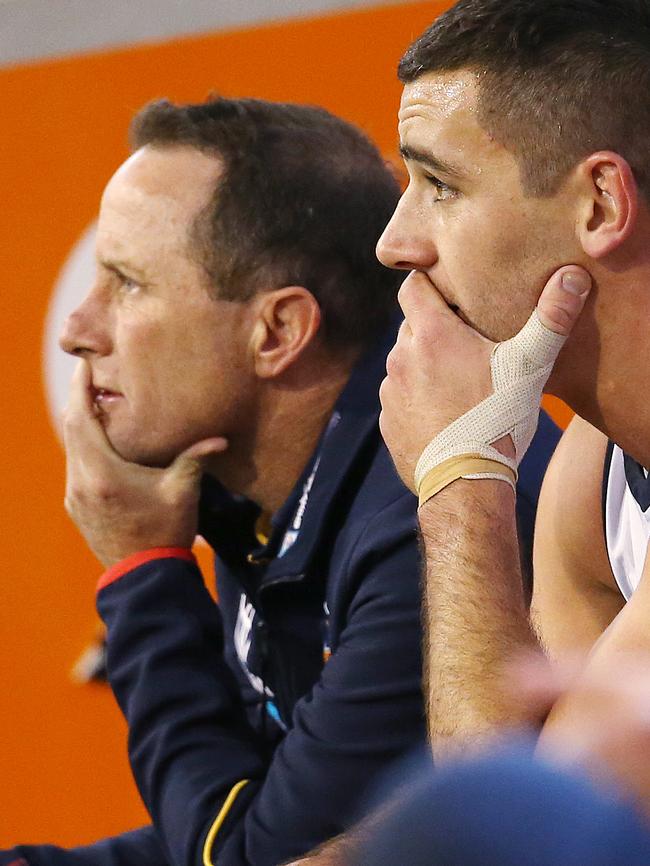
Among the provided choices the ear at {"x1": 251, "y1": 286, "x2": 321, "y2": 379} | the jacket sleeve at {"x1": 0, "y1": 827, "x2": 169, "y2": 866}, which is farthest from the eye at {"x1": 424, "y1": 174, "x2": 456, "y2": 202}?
the jacket sleeve at {"x1": 0, "y1": 827, "x2": 169, "y2": 866}

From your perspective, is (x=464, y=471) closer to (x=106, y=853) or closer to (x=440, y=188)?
(x=440, y=188)

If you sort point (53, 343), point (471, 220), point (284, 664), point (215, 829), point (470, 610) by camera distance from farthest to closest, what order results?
point (53, 343) < point (284, 664) < point (215, 829) < point (471, 220) < point (470, 610)

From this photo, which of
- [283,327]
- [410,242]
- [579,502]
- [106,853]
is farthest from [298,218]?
[106,853]

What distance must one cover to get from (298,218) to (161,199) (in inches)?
6.7

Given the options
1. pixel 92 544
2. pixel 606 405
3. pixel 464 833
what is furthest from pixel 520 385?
pixel 464 833

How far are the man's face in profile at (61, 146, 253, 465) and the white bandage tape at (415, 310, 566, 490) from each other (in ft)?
1.67

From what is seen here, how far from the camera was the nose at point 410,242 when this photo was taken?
1.25 m

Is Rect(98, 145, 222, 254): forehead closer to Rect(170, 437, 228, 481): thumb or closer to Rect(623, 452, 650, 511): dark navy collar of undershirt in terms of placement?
Rect(170, 437, 228, 481): thumb

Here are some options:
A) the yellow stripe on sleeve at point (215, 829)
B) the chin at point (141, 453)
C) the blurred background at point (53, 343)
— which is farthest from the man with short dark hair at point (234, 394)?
the blurred background at point (53, 343)

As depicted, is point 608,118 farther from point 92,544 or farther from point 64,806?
point 64,806

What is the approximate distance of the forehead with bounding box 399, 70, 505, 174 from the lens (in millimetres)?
1213

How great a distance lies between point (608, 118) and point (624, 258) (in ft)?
0.39

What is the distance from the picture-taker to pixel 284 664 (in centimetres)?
159

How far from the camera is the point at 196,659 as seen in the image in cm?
147
